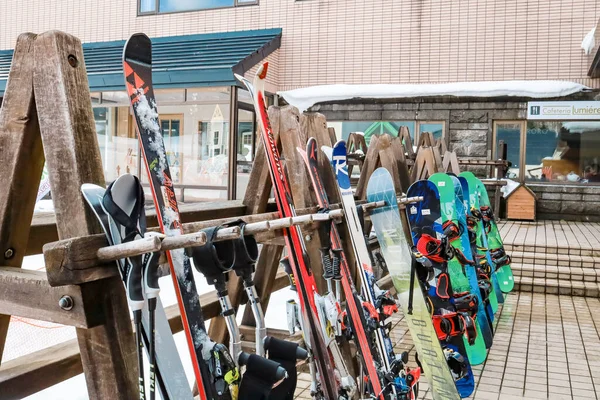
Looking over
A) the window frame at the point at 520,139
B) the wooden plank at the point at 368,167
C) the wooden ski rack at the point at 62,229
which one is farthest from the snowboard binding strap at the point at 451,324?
the window frame at the point at 520,139

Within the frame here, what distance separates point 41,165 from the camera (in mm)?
1459

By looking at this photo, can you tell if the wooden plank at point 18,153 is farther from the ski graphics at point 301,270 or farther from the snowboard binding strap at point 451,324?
the snowboard binding strap at point 451,324

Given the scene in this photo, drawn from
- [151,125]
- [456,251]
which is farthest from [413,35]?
[151,125]

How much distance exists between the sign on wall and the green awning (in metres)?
5.56

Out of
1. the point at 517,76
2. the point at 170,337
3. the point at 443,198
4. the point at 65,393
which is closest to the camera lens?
the point at 170,337

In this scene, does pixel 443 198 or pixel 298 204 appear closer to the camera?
pixel 298 204

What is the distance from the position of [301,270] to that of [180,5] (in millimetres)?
11959

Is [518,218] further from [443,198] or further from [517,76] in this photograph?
[443,198]

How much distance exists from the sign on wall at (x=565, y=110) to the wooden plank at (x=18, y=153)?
1048 cm

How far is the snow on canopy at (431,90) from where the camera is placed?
10.0m

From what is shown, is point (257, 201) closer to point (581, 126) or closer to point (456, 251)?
point (456, 251)

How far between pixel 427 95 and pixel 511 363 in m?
7.31

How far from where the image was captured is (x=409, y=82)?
11.2 meters

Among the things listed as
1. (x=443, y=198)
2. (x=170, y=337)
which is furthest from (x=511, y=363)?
(x=170, y=337)
